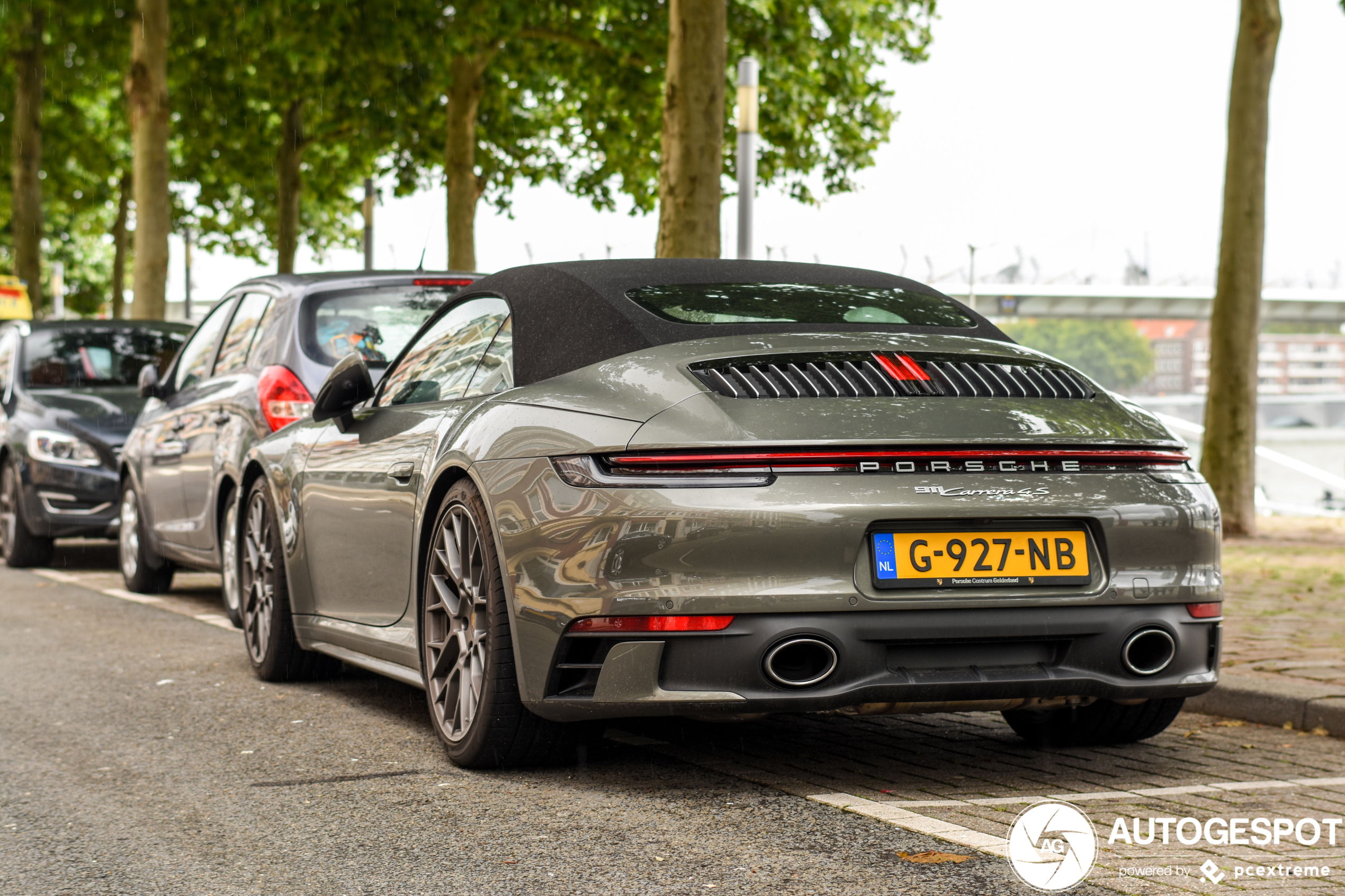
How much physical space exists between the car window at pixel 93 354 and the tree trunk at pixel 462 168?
9.32 metres

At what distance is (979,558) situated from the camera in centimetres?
420

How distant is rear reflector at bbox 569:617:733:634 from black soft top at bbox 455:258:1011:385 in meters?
0.83

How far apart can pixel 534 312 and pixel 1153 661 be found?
6.56 ft

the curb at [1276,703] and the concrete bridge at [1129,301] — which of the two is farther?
the concrete bridge at [1129,301]

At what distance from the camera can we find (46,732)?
221 inches

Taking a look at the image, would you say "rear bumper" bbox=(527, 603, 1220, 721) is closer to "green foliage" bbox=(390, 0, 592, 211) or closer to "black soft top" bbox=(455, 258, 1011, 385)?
"black soft top" bbox=(455, 258, 1011, 385)

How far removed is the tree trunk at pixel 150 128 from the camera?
22672 millimetres

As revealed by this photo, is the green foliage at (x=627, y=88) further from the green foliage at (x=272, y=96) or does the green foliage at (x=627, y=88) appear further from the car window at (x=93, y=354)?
the car window at (x=93, y=354)

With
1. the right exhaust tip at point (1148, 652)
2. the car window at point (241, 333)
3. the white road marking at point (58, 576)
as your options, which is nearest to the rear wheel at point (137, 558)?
the white road marking at point (58, 576)

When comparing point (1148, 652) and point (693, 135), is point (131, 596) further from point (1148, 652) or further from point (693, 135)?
point (1148, 652)

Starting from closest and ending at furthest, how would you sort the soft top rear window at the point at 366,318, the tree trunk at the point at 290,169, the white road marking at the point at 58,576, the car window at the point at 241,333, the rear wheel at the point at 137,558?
the soft top rear window at the point at 366,318, the car window at the point at 241,333, the rear wheel at the point at 137,558, the white road marking at the point at 58,576, the tree trunk at the point at 290,169

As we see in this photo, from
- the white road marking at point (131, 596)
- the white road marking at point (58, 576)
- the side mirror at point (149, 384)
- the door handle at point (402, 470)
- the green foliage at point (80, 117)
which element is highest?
the green foliage at point (80, 117)

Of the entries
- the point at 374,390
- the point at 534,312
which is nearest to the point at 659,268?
the point at 534,312

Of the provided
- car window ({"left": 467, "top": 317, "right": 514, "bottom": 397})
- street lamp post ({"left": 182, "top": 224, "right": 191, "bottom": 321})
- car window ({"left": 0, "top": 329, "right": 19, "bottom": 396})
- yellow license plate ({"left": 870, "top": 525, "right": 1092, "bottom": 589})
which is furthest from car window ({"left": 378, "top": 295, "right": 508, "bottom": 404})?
street lamp post ({"left": 182, "top": 224, "right": 191, "bottom": 321})
